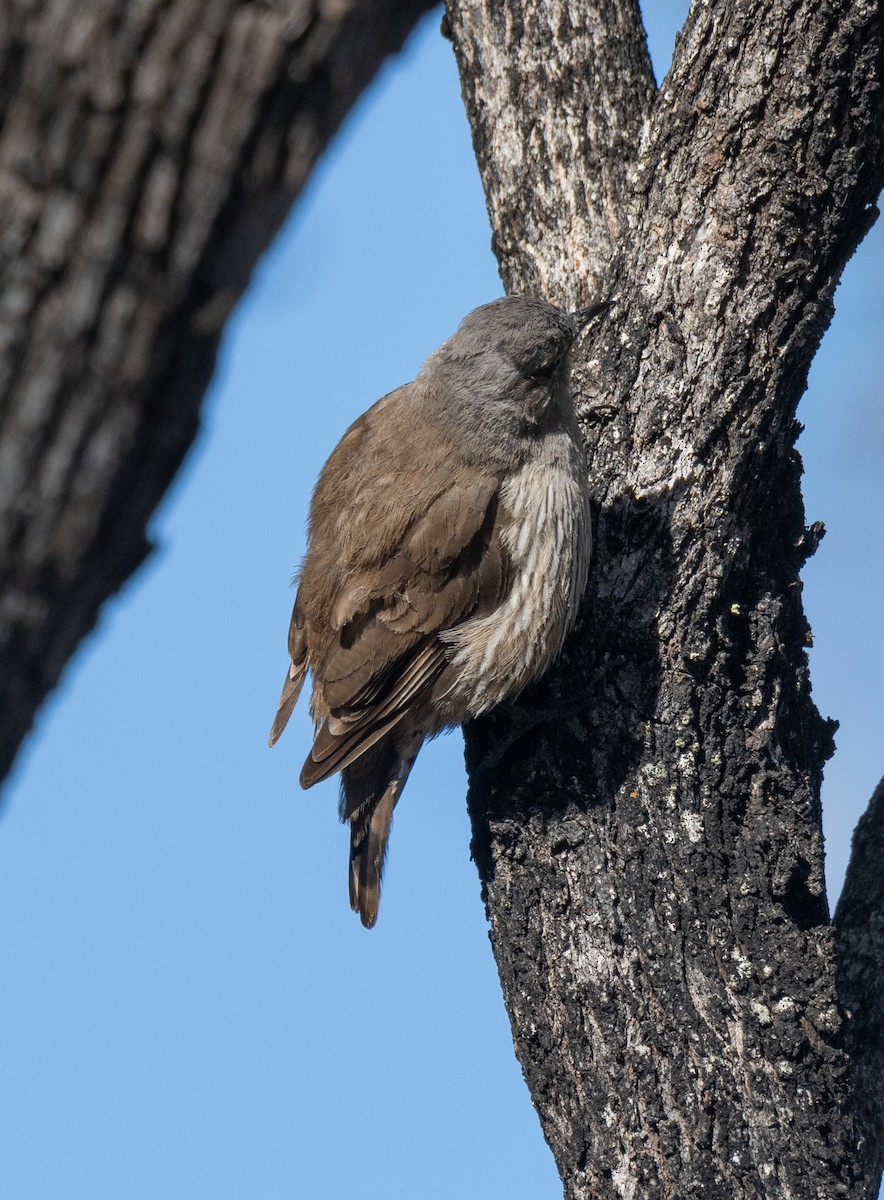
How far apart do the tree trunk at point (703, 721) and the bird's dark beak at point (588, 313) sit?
74mm

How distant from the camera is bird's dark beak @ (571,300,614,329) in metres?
4.14

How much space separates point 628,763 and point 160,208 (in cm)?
262

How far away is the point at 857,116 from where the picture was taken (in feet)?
12.1

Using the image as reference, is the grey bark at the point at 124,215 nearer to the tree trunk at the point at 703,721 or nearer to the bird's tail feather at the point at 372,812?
the tree trunk at the point at 703,721

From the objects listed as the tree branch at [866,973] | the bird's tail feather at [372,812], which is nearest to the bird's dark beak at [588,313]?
the bird's tail feather at [372,812]

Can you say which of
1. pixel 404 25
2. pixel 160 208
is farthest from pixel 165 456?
pixel 404 25

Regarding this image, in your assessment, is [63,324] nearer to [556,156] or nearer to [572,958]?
[572,958]

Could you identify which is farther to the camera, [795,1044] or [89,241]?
[795,1044]

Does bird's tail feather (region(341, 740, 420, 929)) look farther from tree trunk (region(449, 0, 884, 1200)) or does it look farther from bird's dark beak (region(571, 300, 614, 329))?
bird's dark beak (region(571, 300, 614, 329))

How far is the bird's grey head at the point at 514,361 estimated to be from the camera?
4.41 m

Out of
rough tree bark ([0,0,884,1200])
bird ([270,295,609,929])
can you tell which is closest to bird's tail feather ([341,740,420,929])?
bird ([270,295,609,929])

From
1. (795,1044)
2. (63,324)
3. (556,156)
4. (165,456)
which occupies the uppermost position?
(556,156)

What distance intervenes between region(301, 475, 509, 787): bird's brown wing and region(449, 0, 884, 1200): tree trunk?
0.41 metres

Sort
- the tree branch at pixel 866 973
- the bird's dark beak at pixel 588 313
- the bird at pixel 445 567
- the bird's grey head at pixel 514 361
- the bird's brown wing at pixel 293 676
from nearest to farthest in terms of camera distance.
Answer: the tree branch at pixel 866 973 → the bird's dark beak at pixel 588 313 → the bird at pixel 445 567 → the bird's grey head at pixel 514 361 → the bird's brown wing at pixel 293 676
